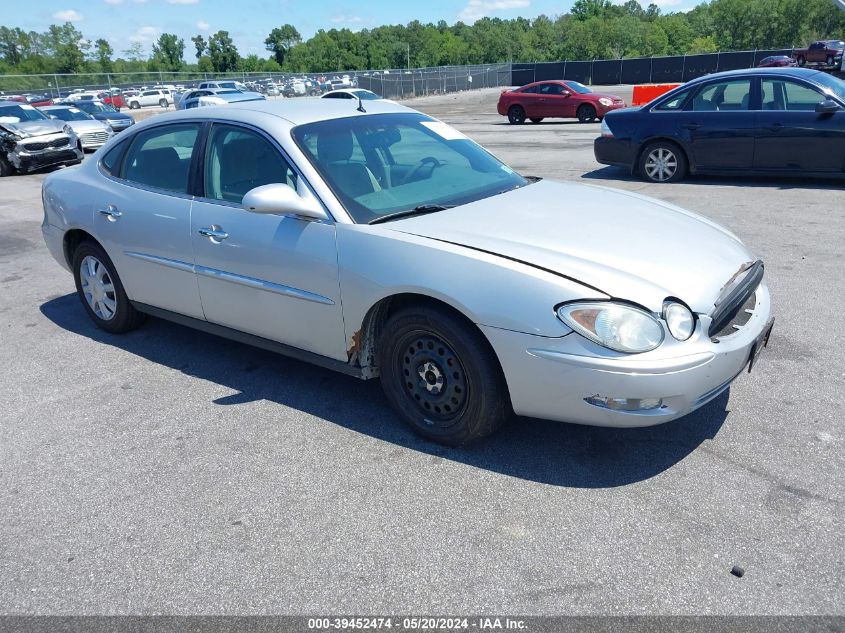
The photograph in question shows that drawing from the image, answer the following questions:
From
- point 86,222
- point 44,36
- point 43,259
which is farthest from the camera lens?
point 44,36

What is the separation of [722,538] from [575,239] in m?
1.45

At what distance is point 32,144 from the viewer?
16172mm

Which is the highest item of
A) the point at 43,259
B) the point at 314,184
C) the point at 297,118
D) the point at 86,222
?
the point at 297,118

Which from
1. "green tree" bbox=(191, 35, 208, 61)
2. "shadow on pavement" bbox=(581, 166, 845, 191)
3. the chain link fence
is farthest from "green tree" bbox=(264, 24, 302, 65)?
"shadow on pavement" bbox=(581, 166, 845, 191)

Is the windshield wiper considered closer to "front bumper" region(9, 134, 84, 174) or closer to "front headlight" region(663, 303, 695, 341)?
"front headlight" region(663, 303, 695, 341)

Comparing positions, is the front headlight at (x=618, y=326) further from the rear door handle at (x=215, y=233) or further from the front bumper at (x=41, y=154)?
the front bumper at (x=41, y=154)

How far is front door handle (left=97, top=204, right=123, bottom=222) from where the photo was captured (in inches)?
193

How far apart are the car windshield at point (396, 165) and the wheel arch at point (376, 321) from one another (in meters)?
0.46

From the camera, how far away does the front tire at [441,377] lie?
3.33 metres

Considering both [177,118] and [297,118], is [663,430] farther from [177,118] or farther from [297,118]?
[177,118]

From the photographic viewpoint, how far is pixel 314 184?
3838 mm

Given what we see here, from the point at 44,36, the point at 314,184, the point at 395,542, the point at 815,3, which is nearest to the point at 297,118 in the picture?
the point at 314,184

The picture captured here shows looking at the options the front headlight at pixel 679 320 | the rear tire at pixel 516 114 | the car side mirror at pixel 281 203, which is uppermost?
the car side mirror at pixel 281 203

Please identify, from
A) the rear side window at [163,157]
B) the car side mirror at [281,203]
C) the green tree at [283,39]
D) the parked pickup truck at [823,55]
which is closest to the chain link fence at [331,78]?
the parked pickup truck at [823,55]
